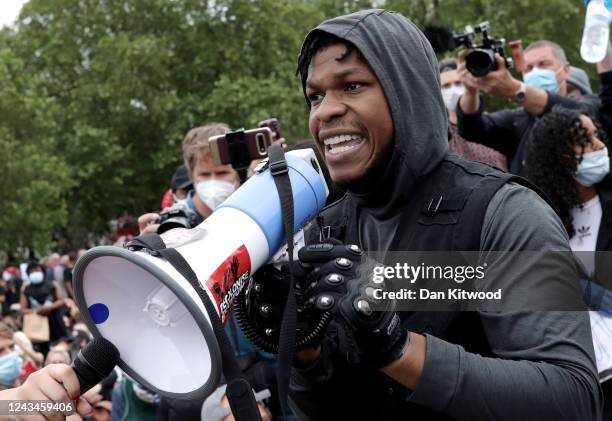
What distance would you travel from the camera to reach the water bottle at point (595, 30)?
303cm

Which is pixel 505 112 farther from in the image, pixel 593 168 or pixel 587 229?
pixel 587 229

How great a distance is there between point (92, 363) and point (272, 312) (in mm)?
462

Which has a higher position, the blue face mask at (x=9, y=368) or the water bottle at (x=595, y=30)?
the water bottle at (x=595, y=30)

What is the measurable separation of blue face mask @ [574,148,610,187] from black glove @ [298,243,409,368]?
7.66 ft

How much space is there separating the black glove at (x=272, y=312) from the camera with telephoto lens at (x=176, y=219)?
82 cm

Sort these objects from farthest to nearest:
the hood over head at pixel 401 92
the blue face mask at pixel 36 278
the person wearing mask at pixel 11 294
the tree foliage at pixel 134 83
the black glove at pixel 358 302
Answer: the tree foliage at pixel 134 83 → the person wearing mask at pixel 11 294 → the blue face mask at pixel 36 278 → the hood over head at pixel 401 92 → the black glove at pixel 358 302

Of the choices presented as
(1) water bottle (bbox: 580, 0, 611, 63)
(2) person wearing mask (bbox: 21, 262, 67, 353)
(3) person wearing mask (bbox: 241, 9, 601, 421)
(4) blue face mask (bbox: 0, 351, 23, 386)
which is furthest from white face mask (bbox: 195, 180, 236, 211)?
(2) person wearing mask (bbox: 21, 262, 67, 353)

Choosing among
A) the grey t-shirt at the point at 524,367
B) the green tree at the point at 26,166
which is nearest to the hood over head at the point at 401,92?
the grey t-shirt at the point at 524,367

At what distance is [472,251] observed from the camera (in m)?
1.92

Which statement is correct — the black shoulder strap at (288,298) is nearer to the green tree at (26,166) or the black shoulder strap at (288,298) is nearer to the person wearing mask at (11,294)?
the person wearing mask at (11,294)

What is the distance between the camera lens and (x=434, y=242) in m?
2.00

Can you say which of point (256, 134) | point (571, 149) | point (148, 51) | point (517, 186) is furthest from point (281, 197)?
point (148, 51)

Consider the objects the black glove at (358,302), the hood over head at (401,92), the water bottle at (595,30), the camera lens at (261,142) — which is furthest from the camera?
the water bottle at (595,30)

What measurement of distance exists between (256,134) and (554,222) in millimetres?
1293
